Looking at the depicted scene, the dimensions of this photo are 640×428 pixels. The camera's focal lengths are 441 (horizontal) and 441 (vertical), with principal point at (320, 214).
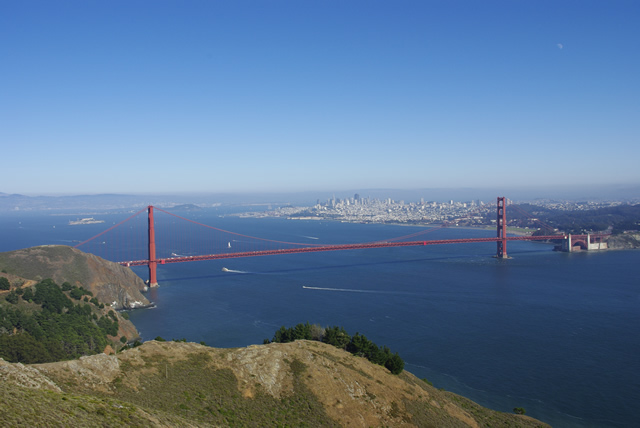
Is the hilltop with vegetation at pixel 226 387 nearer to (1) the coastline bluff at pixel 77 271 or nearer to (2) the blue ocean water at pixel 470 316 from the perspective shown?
(2) the blue ocean water at pixel 470 316

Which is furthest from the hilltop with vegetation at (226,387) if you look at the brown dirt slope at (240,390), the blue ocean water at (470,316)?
the blue ocean water at (470,316)

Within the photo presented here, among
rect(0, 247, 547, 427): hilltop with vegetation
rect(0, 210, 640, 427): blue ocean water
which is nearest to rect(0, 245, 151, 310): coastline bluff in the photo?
rect(0, 210, 640, 427): blue ocean water

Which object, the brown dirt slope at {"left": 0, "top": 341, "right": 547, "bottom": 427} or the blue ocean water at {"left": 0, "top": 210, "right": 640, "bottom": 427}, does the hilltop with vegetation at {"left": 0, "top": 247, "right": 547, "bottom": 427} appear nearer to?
the brown dirt slope at {"left": 0, "top": 341, "right": 547, "bottom": 427}

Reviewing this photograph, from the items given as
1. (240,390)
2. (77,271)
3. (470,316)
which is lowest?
(470,316)

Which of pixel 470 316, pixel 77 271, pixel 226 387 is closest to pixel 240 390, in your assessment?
pixel 226 387

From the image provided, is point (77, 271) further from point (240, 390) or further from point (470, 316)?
point (470, 316)
